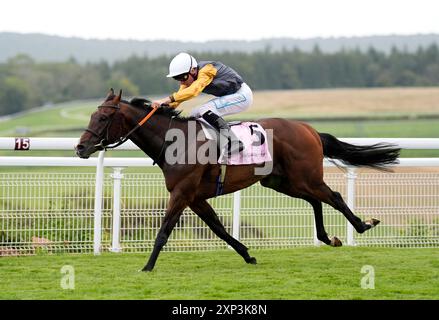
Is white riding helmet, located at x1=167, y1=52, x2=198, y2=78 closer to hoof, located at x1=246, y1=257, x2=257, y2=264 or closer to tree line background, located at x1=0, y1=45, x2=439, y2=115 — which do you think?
hoof, located at x1=246, y1=257, x2=257, y2=264

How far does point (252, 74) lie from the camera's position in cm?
8619

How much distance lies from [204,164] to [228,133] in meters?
0.36

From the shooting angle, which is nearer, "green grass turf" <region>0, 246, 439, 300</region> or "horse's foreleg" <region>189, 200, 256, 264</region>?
"green grass turf" <region>0, 246, 439, 300</region>

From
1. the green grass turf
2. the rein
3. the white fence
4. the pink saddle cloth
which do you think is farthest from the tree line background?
Answer: the rein

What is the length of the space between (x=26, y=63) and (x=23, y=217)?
93.1 meters

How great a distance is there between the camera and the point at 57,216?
29.3 feet

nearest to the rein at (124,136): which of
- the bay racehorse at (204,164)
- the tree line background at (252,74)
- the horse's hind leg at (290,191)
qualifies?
the bay racehorse at (204,164)

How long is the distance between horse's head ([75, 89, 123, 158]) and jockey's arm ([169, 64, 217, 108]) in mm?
480

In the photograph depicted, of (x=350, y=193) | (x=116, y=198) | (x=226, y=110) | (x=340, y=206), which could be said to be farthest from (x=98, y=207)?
(x=350, y=193)

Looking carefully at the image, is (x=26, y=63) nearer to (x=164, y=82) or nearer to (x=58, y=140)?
(x=164, y=82)

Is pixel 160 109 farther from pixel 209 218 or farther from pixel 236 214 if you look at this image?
pixel 236 214

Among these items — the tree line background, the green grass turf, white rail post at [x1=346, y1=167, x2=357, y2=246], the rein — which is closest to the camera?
the green grass turf

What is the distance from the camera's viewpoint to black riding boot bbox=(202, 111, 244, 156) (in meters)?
7.88
